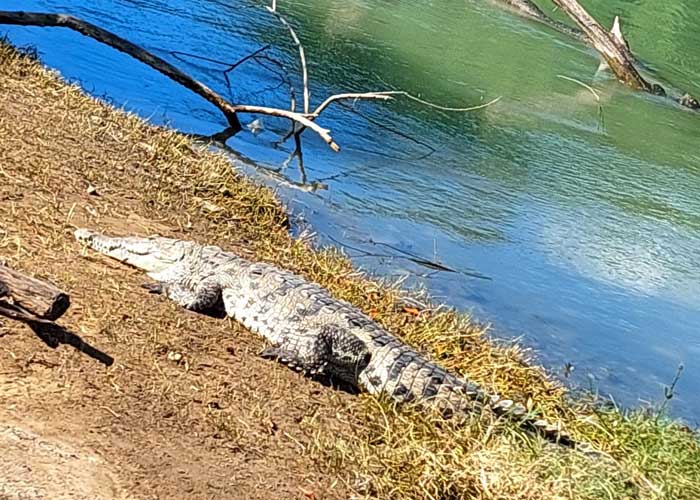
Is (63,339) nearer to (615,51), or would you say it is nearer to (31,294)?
(31,294)

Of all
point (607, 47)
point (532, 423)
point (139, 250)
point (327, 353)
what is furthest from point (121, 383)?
point (607, 47)

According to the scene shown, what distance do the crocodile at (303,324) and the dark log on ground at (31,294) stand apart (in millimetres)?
1360

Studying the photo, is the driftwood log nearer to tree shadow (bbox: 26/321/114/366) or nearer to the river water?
the river water

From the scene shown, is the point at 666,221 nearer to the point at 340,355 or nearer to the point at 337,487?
the point at 340,355

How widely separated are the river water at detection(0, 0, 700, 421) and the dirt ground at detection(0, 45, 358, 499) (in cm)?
199

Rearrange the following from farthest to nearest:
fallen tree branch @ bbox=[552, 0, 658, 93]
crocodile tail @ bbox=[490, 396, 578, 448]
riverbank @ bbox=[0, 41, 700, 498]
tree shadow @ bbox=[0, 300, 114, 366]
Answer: fallen tree branch @ bbox=[552, 0, 658, 93], crocodile tail @ bbox=[490, 396, 578, 448], tree shadow @ bbox=[0, 300, 114, 366], riverbank @ bbox=[0, 41, 700, 498]

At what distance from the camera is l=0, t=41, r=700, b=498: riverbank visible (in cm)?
355

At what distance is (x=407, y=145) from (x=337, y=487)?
20.3ft

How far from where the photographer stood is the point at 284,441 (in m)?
3.98

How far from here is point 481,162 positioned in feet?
31.8

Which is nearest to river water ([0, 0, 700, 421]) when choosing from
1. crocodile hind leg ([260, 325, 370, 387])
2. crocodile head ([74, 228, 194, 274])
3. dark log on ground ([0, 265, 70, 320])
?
crocodile hind leg ([260, 325, 370, 387])

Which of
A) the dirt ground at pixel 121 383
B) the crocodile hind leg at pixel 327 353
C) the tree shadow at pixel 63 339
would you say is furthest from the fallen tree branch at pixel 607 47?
the tree shadow at pixel 63 339

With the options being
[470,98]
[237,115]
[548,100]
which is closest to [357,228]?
[237,115]

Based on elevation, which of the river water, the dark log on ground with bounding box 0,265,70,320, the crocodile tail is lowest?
the river water
